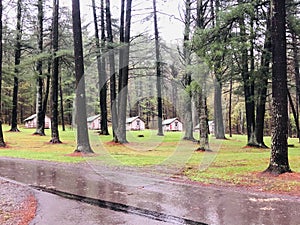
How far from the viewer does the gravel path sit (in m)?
4.73

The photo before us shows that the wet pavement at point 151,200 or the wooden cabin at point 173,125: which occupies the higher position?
the wooden cabin at point 173,125

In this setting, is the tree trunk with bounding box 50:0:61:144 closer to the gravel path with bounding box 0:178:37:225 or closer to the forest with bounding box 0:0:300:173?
the forest with bounding box 0:0:300:173

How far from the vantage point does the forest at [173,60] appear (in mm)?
10426

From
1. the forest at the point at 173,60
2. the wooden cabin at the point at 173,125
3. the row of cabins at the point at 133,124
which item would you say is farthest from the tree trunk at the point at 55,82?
the row of cabins at the point at 133,124

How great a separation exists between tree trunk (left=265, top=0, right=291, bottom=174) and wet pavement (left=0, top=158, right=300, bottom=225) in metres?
2.10

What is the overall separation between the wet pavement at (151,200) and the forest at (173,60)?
2.81 metres

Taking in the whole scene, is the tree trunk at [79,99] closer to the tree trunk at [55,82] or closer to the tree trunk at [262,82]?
Answer: the tree trunk at [55,82]

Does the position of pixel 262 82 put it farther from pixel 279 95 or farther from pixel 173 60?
pixel 173 60

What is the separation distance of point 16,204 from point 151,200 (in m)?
2.44

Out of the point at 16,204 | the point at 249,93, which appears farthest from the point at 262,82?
the point at 16,204

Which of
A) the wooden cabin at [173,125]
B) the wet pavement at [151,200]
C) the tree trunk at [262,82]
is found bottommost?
the wet pavement at [151,200]

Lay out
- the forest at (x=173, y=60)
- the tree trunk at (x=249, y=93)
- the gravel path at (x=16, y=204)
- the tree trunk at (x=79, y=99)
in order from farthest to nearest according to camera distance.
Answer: the tree trunk at (x=249, y=93)
the tree trunk at (x=79, y=99)
the forest at (x=173, y=60)
the gravel path at (x=16, y=204)

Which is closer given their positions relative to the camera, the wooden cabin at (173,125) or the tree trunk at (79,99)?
the tree trunk at (79,99)

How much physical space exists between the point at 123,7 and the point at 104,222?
60.0 feet
